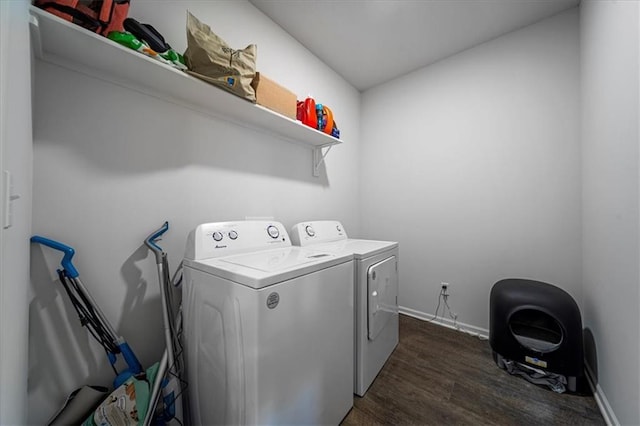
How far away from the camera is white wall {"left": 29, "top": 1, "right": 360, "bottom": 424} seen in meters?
0.98

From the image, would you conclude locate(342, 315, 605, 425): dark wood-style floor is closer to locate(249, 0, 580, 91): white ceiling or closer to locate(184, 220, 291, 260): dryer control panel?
locate(184, 220, 291, 260): dryer control panel

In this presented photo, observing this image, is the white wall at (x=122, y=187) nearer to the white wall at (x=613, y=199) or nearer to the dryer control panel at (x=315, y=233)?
the dryer control panel at (x=315, y=233)

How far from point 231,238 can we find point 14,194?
0.80 meters

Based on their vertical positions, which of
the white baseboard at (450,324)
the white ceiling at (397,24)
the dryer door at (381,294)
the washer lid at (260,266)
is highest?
the white ceiling at (397,24)

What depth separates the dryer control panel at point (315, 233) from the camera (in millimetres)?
1817

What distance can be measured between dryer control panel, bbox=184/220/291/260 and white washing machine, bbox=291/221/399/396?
0.93 feet

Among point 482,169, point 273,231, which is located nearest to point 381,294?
point 273,231

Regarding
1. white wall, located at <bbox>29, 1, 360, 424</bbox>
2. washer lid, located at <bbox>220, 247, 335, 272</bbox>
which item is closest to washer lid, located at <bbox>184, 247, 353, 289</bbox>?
washer lid, located at <bbox>220, 247, 335, 272</bbox>

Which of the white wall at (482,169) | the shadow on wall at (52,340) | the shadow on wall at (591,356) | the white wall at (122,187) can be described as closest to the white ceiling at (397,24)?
the white wall at (482,169)

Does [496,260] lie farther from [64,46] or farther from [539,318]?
[64,46]

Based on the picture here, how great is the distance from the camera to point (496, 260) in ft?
6.87

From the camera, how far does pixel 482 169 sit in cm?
216

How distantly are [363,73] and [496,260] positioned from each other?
7.71ft

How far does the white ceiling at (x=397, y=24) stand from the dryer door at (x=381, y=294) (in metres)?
1.93
